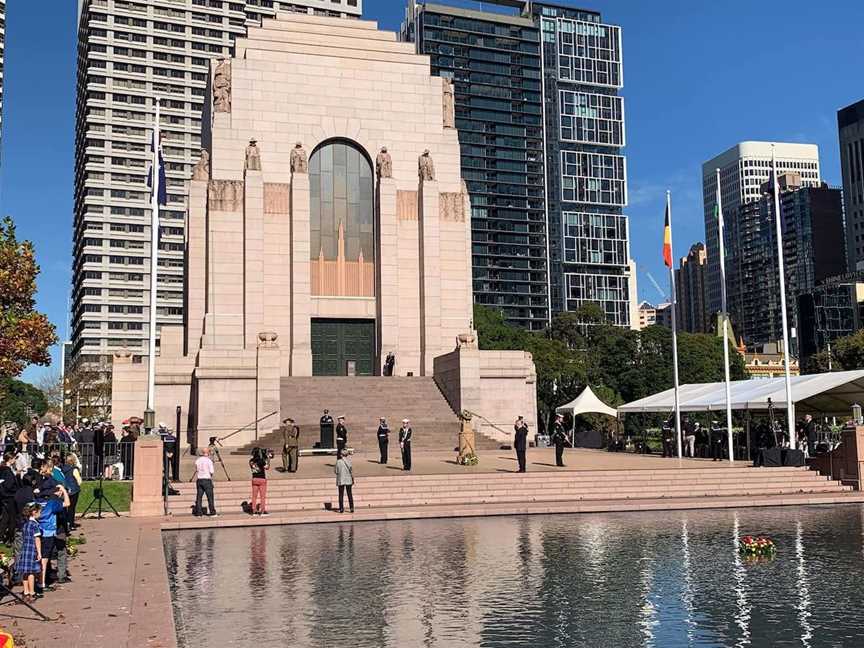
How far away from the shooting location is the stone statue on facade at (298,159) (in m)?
51.8

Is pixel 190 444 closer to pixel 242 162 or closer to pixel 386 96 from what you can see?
pixel 242 162

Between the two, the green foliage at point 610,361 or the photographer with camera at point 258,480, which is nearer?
the photographer with camera at point 258,480

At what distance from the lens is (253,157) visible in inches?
2005

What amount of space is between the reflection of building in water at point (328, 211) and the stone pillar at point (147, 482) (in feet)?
80.6

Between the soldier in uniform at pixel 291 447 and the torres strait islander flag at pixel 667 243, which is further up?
the torres strait islander flag at pixel 667 243

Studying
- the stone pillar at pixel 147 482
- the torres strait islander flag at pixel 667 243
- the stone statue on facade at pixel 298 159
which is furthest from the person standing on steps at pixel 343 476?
the stone statue on facade at pixel 298 159

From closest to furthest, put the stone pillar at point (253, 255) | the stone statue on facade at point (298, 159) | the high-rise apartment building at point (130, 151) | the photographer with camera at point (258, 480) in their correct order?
1. the photographer with camera at point (258, 480)
2. the stone pillar at point (253, 255)
3. the stone statue on facade at point (298, 159)
4. the high-rise apartment building at point (130, 151)

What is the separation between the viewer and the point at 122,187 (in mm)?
123750

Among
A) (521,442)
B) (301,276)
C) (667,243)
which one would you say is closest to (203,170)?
(301,276)

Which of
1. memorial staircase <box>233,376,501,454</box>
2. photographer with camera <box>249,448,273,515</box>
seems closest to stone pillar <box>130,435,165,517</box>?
photographer with camera <box>249,448,273,515</box>

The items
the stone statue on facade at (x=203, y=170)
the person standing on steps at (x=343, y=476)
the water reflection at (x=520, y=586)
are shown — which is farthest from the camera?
the stone statue on facade at (x=203, y=170)

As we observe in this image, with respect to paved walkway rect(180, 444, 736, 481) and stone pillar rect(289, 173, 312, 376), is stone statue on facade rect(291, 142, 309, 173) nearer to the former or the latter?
stone pillar rect(289, 173, 312, 376)

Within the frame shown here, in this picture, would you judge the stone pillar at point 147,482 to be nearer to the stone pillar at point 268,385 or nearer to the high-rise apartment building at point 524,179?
the stone pillar at point 268,385

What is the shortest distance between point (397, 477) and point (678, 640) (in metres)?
17.5
